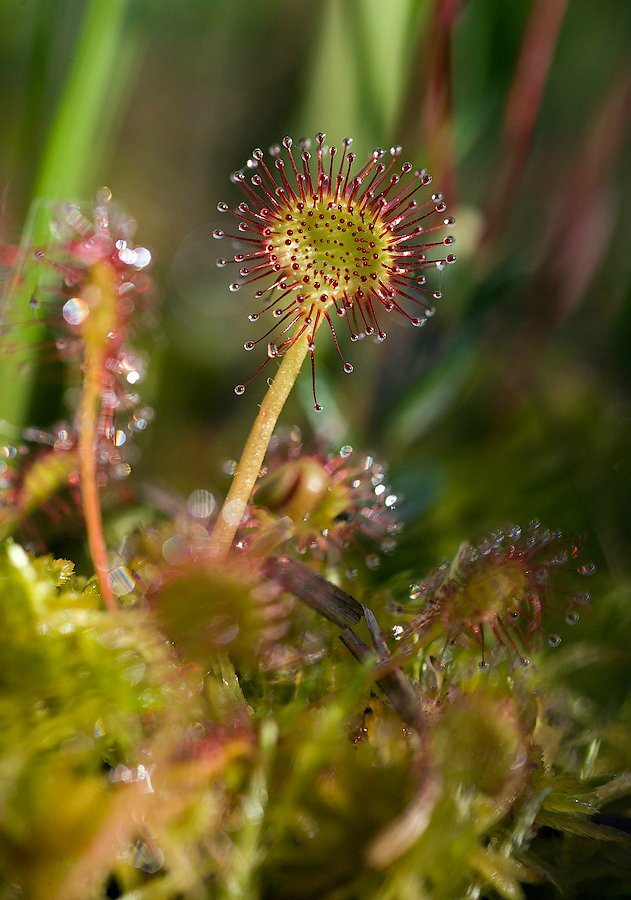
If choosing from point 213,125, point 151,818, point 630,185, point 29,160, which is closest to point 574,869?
point 151,818

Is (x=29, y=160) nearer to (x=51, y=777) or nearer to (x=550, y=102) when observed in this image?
(x=51, y=777)

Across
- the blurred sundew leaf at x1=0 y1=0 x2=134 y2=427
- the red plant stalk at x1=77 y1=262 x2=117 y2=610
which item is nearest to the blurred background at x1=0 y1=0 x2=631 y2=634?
the blurred sundew leaf at x1=0 y1=0 x2=134 y2=427

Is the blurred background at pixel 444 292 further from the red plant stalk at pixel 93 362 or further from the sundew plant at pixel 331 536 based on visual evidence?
the red plant stalk at pixel 93 362

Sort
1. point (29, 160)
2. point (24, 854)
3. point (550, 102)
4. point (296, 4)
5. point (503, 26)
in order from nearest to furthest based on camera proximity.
Result: point (24, 854) < point (29, 160) < point (503, 26) < point (550, 102) < point (296, 4)

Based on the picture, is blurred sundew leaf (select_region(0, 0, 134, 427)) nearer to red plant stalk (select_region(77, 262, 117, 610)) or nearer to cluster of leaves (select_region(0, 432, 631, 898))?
red plant stalk (select_region(77, 262, 117, 610))

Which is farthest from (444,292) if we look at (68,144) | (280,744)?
(280,744)

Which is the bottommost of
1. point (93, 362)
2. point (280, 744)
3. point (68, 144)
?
point (280, 744)

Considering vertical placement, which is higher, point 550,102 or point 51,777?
point 550,102

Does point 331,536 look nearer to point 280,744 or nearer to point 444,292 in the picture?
point 280,744
